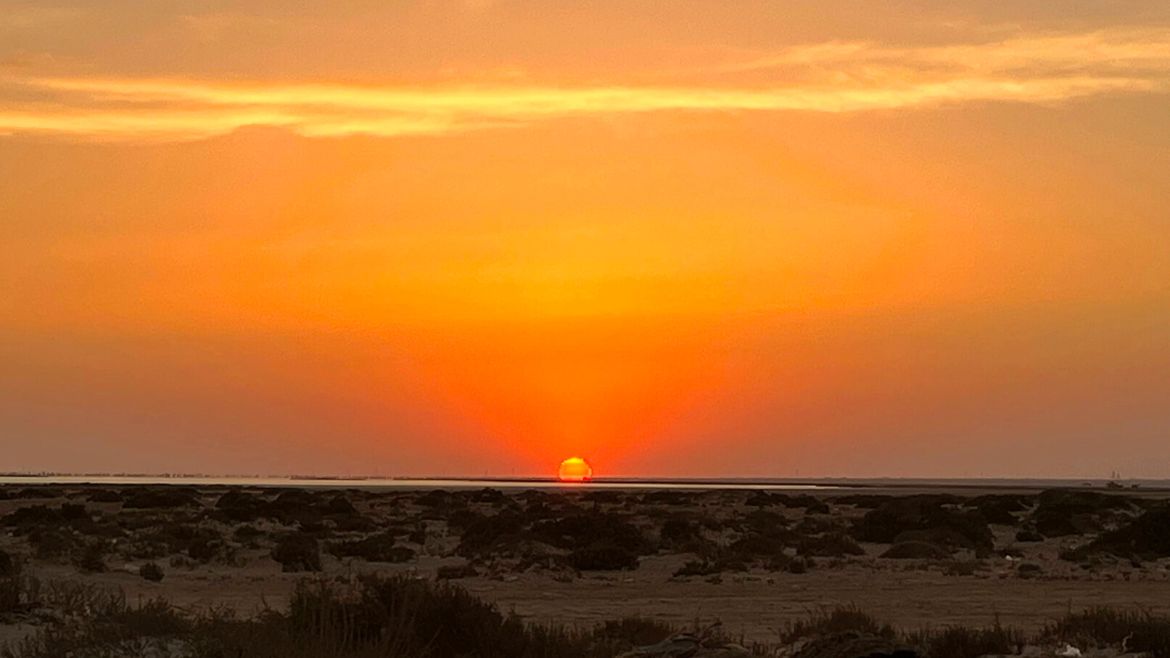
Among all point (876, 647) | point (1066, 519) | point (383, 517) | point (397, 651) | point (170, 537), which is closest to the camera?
point (876, 647)

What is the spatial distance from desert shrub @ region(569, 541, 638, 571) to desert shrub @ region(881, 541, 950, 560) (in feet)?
24.3

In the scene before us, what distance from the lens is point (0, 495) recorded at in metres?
94.0

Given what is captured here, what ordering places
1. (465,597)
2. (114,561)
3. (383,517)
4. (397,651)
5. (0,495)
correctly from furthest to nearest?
(0,495)
(383,517)
(114,561)
(465,597)
(397,651)

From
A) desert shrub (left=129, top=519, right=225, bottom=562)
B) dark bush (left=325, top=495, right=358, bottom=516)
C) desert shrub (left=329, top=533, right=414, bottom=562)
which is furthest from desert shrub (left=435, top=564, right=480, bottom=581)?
dark bush (left=325, top=495, right=358, bottom=516)

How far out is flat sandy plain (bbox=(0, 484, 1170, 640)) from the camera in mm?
26391

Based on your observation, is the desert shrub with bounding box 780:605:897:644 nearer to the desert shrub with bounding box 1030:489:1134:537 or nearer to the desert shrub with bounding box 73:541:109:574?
the desert shrub with bounding box 73:541:109:574

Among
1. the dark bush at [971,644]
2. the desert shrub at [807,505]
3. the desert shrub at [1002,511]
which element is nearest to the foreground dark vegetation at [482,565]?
the dark bush at [971,644]

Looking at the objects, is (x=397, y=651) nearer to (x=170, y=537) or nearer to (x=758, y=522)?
(x=170, y=537)

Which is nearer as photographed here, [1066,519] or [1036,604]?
[1036,604]

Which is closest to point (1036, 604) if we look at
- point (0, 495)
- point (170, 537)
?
point (170, 537)

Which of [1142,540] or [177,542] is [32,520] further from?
[1142,540]

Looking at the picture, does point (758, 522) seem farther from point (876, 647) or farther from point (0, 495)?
point (0, 495)

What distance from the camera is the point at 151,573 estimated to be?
31562 millimetres

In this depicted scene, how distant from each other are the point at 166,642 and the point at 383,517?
48593 millimetres
